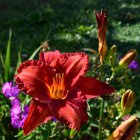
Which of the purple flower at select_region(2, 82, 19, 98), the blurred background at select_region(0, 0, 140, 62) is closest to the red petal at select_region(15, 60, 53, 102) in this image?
the purple flower at select_region(2, 82, 19, 98)

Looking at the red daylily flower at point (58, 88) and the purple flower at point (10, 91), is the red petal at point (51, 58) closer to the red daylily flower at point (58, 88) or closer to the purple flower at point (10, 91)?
the red daylily flower at point (58, 88)

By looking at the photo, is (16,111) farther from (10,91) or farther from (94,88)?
(94,88)

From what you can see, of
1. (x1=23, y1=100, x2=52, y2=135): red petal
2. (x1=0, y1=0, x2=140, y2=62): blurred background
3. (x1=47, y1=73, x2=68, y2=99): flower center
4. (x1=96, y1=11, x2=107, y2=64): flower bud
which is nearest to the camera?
(x1=23, y1=100, x2=52, y2=135): red petal

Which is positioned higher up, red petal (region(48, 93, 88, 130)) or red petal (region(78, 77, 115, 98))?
red petal (region(78, 77, 115, 98))

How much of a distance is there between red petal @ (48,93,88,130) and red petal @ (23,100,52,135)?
25 millimetres

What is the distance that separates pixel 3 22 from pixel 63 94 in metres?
5.10

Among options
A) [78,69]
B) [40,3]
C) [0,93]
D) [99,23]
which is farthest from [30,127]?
[40,3]

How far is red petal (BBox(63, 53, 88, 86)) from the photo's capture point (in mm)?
1662

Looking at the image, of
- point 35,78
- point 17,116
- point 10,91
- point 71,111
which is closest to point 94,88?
point 71,111

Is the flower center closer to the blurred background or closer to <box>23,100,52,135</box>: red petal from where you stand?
<box>23,100,52,135</box>: red petal

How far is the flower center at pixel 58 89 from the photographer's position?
1.64 metres

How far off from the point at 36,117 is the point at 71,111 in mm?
122

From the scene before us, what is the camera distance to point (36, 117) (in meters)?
1.52

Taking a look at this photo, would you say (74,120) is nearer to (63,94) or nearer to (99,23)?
(63,94)
